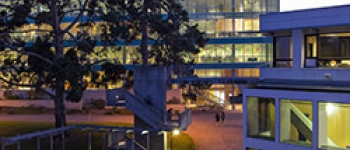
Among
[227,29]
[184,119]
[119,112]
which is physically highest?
[227,29]

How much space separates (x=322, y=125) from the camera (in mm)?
17453

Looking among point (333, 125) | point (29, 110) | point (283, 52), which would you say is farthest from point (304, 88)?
point (29, 110)

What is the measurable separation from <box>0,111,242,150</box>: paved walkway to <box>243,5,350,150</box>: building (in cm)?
1038

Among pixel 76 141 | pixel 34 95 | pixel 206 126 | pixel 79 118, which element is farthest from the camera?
pixel 34 95

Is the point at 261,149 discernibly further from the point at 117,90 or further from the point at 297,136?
the point at 117,90

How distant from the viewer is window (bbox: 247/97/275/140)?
762 inches

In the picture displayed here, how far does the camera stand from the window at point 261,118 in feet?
63.5

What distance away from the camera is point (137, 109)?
25.9 metres

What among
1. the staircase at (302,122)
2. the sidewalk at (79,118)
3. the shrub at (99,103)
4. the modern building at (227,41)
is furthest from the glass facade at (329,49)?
the modern building at (227,41)

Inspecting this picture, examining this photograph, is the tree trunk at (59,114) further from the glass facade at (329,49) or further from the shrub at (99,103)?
the shrub at (99,103)

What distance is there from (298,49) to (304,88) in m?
2.52

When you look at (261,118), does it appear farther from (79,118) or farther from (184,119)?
(79,118)

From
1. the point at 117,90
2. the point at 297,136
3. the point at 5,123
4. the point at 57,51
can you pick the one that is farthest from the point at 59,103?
the point at 297,136

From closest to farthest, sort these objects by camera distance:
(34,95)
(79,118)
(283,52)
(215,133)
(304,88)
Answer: (304,88), (283,52), (215,133), (79,118), (34,95)
